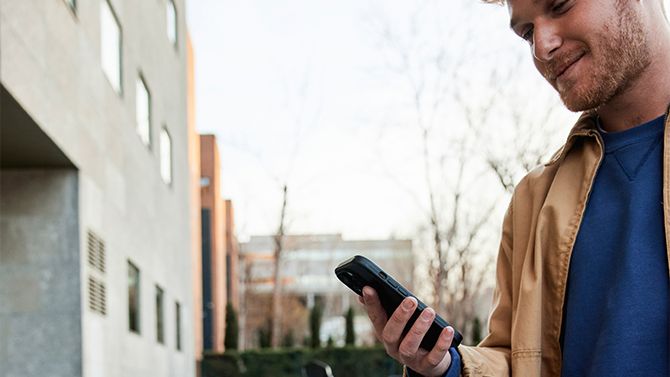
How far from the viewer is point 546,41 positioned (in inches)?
67.9

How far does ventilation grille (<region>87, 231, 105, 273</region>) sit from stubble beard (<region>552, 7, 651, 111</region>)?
9.23 meters

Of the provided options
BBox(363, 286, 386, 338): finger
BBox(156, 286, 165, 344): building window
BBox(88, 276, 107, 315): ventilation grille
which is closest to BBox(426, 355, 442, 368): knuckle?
BBox(363, 286, 386, 338): finger

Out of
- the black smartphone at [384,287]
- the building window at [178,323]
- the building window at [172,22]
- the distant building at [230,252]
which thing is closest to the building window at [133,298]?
the building window at [178,323]

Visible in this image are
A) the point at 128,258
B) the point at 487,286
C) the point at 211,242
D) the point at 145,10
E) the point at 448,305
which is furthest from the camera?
the point at 211,242

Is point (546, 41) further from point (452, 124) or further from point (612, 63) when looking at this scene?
point (452, 124)

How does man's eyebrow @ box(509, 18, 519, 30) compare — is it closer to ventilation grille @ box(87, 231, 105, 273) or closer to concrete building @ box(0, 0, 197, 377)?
concrete building @ box(0, 0, 197, 377)

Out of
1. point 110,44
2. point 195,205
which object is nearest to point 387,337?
point 110,44

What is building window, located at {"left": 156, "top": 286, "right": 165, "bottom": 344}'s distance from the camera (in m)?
16.8

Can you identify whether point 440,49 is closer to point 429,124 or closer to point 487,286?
point 429,124

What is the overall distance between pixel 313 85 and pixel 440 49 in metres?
9.97

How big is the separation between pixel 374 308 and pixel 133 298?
488 inches

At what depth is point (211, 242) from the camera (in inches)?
1620

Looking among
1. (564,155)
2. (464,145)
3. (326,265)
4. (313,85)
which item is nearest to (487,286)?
(313,85)

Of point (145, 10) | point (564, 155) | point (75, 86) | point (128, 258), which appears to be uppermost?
point (145, 10)
